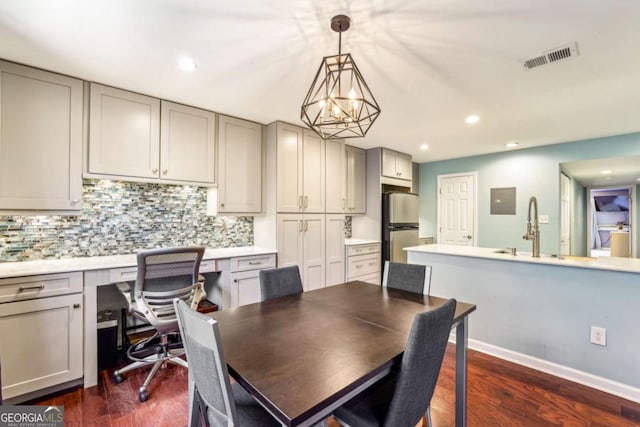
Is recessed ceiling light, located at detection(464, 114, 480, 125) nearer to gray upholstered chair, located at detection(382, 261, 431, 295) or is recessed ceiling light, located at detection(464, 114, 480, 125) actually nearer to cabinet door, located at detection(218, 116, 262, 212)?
gray upholstered chair, located at detection(382, 261, 431, 295)

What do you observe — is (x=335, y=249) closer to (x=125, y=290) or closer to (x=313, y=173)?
(x=313, y=173)

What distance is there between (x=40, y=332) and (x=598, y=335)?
13.0ft

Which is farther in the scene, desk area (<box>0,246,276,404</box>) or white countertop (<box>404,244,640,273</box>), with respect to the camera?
white countertop (<box>404,244,640,273</box>)

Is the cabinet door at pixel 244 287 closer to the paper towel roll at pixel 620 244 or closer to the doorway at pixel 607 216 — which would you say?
the paper towel roll at pixel 620 244

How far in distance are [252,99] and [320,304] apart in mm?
1921

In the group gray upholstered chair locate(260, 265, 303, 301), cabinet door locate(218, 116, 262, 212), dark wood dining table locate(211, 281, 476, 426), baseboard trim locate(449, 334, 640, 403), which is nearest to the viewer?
dark wood dining table locate(211, 281, 476, 426)

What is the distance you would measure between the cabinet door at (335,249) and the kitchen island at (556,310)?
4.15 feet

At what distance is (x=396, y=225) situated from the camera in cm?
437

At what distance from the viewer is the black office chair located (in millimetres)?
2033

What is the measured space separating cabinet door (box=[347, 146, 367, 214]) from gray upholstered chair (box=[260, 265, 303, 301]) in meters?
2.31

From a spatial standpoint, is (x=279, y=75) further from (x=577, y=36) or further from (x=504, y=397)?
(x=504, y=397)

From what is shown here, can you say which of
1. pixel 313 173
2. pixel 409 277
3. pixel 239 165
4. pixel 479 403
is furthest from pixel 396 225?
pixel 479 403

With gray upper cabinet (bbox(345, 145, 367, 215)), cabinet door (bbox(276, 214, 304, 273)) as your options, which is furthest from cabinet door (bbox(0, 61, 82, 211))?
gray upper cabinet (bbox(345, 145, 367, 215))

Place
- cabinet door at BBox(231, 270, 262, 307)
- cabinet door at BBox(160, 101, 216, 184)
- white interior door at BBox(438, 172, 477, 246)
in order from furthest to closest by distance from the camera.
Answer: white interior door at BBox(438, 172, 477, 246)
cabinet door at BBox(231, 270, 262, 307)
cabinet door at BBox(160, 101, 216, 184)
